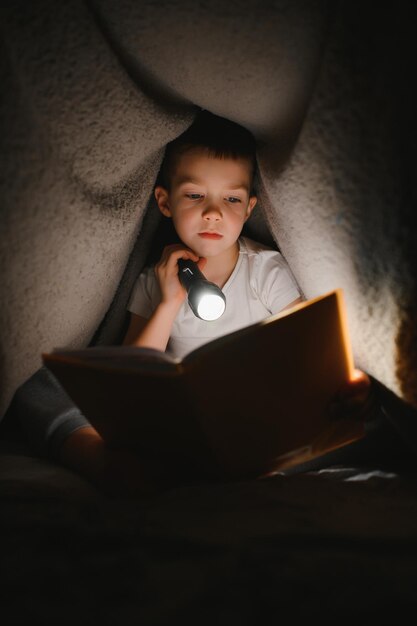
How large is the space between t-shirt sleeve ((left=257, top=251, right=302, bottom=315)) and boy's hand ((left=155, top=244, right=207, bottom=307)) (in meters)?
0.19

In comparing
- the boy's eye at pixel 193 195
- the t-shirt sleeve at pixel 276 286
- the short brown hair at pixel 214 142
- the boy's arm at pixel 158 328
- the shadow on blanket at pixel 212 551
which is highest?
the short brown hair at pixel 214 142

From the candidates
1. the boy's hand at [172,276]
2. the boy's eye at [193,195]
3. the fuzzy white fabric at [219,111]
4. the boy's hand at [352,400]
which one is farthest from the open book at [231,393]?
the boy's eye at [193,195]

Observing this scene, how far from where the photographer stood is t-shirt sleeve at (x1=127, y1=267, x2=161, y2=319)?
1.38 metres

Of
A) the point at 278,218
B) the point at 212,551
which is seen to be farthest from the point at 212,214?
the point at 212,551

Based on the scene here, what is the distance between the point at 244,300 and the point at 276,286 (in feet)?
0.32

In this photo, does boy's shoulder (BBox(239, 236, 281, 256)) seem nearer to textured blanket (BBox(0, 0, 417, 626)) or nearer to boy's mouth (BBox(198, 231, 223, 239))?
boy's mouth (BBox(198, 231, 223, 239))

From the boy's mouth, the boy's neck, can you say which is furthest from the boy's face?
the boy's neck

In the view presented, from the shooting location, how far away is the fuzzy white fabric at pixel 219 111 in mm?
761

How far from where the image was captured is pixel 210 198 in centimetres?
120

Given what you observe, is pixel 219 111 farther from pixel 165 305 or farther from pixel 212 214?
pixel 165 305

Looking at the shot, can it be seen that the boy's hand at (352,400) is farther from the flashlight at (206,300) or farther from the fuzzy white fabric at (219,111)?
the flashlight at (206,300)

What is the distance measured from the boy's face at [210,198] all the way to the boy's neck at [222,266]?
12 centimetres

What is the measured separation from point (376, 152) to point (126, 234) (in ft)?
1.99

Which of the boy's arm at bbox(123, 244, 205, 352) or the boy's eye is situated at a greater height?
the boy's eye
